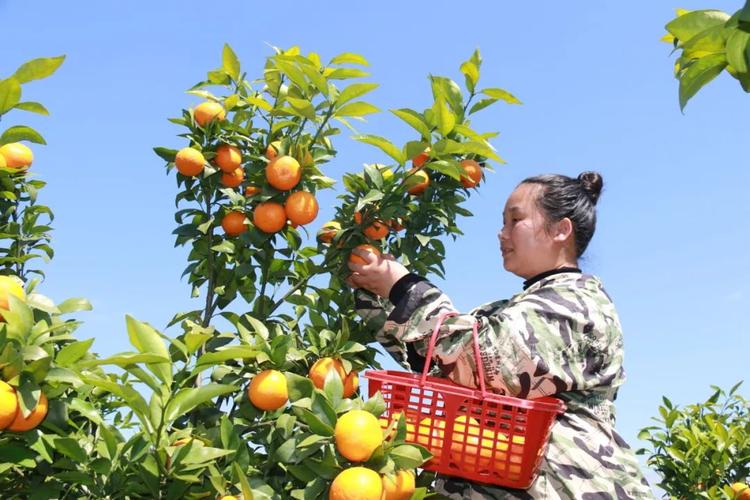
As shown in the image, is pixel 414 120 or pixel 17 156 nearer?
pixel 414 120

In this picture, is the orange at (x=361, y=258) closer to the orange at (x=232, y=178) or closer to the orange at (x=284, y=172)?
the orange at (x=284, y=172)

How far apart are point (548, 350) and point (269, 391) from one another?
71cm

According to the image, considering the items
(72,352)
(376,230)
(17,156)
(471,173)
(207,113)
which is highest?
(207,113)

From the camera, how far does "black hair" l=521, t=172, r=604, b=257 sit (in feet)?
7.88

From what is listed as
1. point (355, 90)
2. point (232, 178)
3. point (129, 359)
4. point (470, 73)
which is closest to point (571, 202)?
point (470, 73)

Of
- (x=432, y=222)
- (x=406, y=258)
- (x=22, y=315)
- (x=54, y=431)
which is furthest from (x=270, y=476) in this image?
(x=432, y=222)

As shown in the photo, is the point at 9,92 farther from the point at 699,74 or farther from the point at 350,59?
the point at 699,74

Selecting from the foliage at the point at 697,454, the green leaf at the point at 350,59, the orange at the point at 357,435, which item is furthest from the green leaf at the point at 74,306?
the foliage at the point at 697,454

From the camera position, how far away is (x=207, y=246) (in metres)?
2.79

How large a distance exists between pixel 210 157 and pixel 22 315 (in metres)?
1.10

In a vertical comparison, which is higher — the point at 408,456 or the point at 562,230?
the point at 562,230

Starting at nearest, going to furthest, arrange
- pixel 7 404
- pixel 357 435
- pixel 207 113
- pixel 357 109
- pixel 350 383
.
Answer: pixel 7 404 → pixel 357 435 → pixel 350 383 → pixel 357 109 → pixel 207 113

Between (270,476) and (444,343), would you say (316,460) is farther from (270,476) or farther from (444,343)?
(444,343)

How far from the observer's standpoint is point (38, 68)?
201 centimetres
